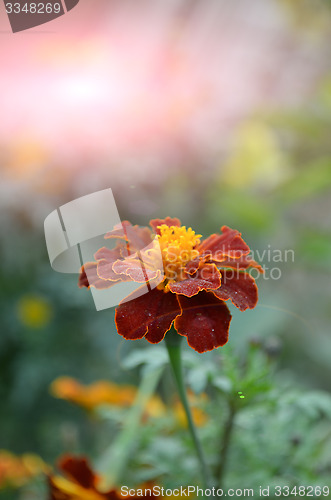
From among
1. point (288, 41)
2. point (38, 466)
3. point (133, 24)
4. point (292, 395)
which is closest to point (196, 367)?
point (292, 395)

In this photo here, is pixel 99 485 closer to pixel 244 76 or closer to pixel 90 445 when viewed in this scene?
pixel 90 445

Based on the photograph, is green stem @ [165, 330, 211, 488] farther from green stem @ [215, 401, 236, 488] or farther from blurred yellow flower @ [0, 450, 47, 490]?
blurred yellow flower @ [0, 450, 47, 490]

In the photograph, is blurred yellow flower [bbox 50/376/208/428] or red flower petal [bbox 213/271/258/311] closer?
red flower petal [bbox 213/271/258/311]

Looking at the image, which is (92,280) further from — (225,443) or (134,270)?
(225,443)

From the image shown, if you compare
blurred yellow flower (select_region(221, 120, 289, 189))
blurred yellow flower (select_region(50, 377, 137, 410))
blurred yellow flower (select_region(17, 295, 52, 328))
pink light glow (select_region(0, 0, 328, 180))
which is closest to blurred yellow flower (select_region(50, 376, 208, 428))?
blurred yellow flower (select_region(50, 377, 137, 410))

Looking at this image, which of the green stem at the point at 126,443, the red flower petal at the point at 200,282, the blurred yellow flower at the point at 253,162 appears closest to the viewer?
the red flower petal at the point at 200,282

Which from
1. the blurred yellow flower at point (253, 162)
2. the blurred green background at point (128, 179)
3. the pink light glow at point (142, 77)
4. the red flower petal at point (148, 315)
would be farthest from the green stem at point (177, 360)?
the blurred yellow flower at point (253, 162)

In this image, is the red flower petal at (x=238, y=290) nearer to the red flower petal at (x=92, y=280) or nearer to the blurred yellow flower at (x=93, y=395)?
the red flower petal at (x=92, y=280)
